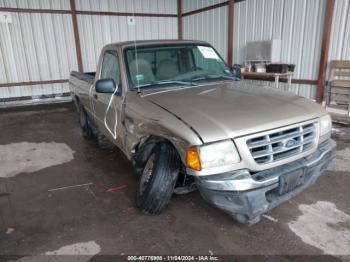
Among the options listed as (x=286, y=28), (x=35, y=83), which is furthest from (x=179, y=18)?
(x=35, y=83)

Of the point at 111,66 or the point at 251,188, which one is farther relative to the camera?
the point at 111,66

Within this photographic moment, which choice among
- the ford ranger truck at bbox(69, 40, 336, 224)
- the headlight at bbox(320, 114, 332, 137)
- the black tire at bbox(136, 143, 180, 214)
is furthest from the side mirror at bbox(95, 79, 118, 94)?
the headlight at bbox(320, 114, 332, 137)

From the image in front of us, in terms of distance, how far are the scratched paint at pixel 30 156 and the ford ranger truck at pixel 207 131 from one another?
5.18 ft

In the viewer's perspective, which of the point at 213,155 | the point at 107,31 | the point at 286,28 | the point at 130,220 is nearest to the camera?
the point at 213,155

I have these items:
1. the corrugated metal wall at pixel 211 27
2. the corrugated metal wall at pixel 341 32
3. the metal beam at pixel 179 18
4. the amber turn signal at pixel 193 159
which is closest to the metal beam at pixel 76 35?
the metal beam at pixel 179 18

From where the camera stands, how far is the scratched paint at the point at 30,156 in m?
4.30

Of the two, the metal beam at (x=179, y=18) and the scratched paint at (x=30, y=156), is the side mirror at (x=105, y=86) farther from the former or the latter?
the metal beam at (x=179, y=18)

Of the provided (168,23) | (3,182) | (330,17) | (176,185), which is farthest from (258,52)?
(3,182)

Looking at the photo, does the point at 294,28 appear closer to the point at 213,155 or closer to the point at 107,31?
the point at 213,155

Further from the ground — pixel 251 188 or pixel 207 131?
pixel 207 131

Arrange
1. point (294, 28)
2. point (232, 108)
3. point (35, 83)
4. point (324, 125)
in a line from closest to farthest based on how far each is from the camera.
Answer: point (232, 108) < point (324, 125) < point (294, 28) < point (35, 83)

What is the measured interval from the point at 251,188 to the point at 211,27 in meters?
9.42

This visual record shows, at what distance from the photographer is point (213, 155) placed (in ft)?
6.84

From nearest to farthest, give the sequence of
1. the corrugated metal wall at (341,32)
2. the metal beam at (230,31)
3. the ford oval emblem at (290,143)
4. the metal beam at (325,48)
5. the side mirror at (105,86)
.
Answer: the ford oval emblem at (290,143) < the side mirror at (105,86) < the corrugated metal wall at (341,32) < the metal beam at (325,48) < the metal beam at (230,31)
